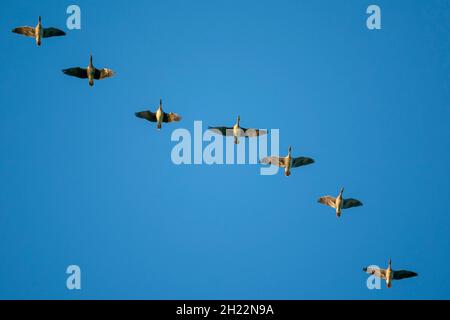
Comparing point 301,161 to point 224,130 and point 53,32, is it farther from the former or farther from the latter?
point 53,32

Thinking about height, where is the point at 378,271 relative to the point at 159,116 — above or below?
below

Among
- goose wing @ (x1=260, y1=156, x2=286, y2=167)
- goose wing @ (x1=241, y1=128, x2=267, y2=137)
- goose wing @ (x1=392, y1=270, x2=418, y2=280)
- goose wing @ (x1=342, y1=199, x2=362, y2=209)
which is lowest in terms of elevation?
goose wing @ (x1=392, y1=270, x2=418, y2=280)

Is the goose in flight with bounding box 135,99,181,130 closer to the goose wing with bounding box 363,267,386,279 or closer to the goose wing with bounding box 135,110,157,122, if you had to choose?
the goose wing with bounding box 135,110,157,122

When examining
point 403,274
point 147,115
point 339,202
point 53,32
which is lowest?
point 403,274

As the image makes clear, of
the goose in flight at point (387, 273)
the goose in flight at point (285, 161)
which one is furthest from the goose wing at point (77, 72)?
the goose in flight at point (387, 273)

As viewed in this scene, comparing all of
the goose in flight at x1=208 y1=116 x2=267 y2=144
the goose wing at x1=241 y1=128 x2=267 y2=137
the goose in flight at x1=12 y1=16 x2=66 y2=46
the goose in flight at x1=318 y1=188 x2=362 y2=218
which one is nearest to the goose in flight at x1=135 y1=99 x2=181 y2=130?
the goose in flight at x1=208 y1=116 x2=267 y2=144

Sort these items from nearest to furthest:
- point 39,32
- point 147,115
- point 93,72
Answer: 1. point 93,72
2. point 39,32
3. point 147,115

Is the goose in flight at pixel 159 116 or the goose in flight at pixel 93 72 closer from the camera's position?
the goose in flight at pixel 93 72

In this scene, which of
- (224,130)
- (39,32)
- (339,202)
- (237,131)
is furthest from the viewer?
(224,130)

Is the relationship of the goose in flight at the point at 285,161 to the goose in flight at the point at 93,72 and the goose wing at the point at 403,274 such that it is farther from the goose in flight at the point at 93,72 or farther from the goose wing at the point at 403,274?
the goose in flight at the point at 93,72

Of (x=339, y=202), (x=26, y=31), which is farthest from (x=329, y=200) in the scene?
(x=26, y=31)

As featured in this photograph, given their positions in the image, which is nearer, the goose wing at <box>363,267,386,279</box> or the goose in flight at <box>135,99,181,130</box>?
the goose wing at <box>363,267,386,279</box>
